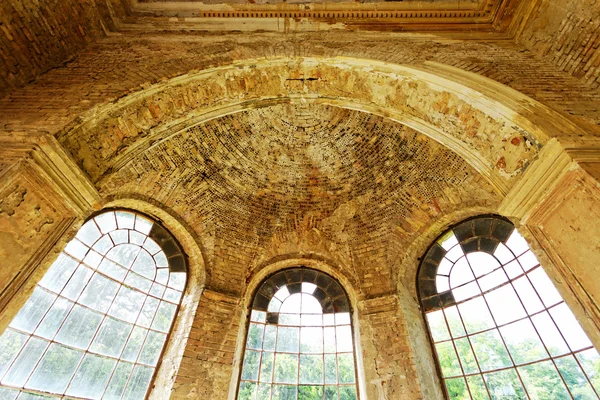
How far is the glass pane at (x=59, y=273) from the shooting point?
12.0 ft

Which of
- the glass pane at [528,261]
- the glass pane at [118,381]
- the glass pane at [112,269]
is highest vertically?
the glass pane at [528,261]

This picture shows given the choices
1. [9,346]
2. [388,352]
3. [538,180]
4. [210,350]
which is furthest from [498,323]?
[9,346]

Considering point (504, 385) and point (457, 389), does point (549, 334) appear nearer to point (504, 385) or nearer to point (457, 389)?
point (504, 385)

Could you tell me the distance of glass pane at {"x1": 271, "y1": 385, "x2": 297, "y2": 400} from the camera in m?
4.18

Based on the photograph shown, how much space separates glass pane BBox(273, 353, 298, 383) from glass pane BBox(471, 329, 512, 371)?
2529 millimetres

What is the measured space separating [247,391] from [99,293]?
244 centimetres

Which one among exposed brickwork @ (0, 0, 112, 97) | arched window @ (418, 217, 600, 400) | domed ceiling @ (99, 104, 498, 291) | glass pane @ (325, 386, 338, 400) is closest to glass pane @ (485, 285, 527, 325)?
arched window @ (418, 217, 600, 400)

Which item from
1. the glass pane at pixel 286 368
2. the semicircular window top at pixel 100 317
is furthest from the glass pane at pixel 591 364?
the semicircular window top at pixel 100 317

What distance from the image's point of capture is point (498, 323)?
403 centimetres

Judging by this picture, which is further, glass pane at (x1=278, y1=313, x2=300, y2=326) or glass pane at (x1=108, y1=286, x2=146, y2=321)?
glass pane at (x1=278, y1=313, x2=300, y2=326)

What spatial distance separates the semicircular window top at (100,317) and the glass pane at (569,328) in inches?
202

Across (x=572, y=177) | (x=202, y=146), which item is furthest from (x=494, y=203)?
(x=202, y=146)

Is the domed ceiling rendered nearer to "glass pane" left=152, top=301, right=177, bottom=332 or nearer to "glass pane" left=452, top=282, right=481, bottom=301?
"glass pane" left=152, top=301, right=177, bottom=332

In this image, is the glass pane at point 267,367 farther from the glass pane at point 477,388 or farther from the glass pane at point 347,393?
the glass pane at point 477,388
